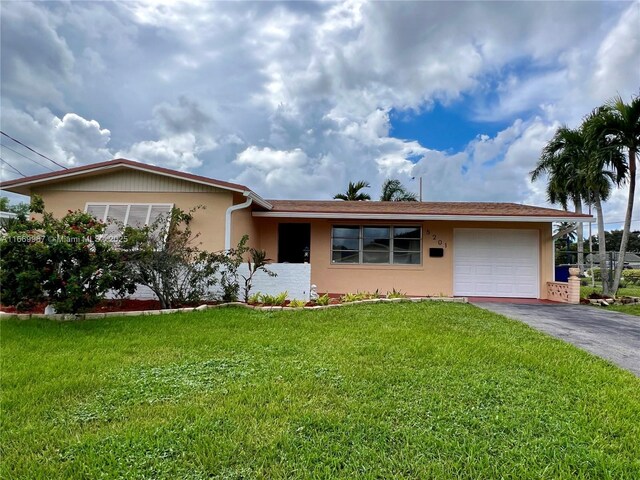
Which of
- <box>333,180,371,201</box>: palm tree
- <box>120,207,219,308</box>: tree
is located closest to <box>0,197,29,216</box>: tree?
<box>120,207,219,308</box>: tree

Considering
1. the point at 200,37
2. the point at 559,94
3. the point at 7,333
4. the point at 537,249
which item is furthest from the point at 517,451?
the point at 559,94

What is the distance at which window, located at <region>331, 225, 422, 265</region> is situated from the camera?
11.9 m

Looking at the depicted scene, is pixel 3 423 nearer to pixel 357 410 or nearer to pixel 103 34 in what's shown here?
pixel 357 410

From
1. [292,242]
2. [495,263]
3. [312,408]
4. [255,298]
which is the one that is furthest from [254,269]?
[495,263]

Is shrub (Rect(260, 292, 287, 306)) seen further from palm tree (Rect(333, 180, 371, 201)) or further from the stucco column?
palm tree (Rect(333, 180, 371, 201))

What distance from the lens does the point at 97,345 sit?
5.29 metres

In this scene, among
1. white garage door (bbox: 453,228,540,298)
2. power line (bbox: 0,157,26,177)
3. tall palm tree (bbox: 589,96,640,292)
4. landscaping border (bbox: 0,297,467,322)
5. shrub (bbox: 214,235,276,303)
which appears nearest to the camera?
landscaping border (bbox: 0,297,467,322)

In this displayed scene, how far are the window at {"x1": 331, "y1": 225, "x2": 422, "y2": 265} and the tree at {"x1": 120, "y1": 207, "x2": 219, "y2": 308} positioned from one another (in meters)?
4.63

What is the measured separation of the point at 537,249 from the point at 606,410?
9719 millimetres

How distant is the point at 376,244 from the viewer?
12.0 meters

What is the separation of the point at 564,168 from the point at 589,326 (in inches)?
457

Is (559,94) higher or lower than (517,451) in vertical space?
higher

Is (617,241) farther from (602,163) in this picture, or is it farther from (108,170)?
A: (108,170)

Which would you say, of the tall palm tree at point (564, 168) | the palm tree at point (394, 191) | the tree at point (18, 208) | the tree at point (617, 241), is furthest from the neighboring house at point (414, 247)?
the tree at point (617, 241)
